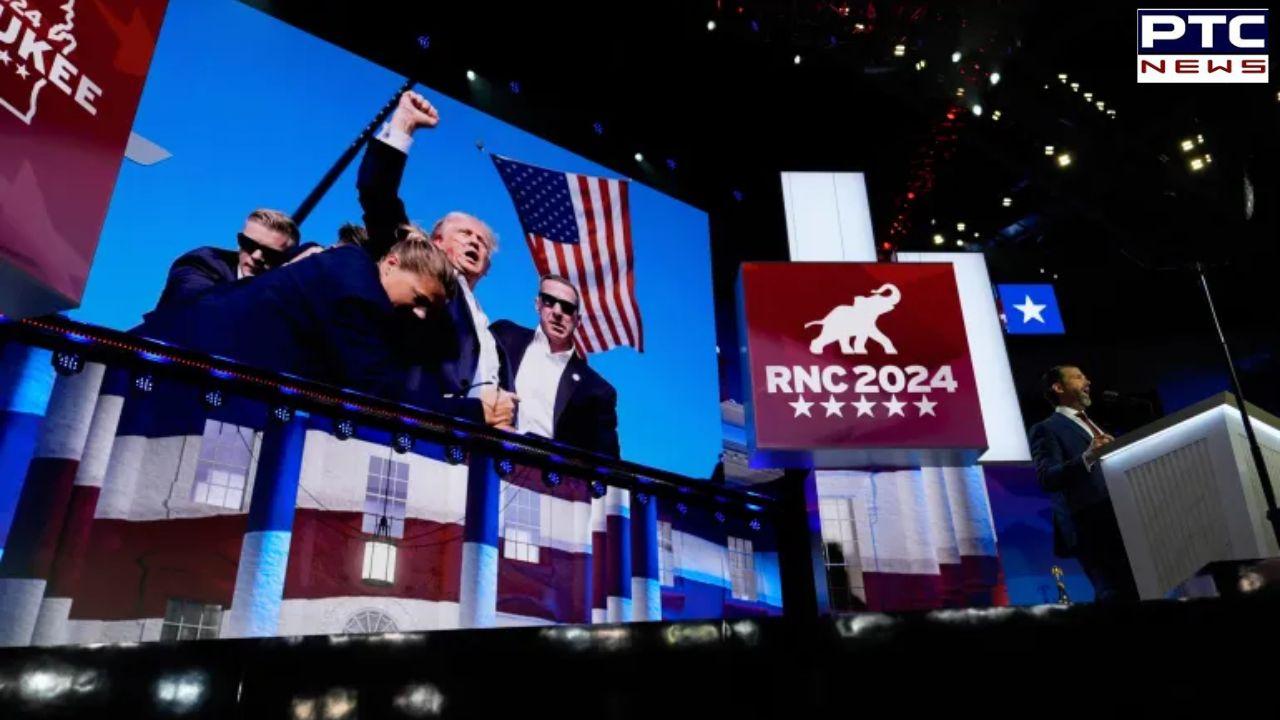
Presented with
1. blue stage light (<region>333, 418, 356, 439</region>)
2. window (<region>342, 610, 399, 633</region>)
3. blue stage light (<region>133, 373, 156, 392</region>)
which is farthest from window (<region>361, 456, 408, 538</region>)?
blue stage light (<region>133, 373, 156, 392</region>)

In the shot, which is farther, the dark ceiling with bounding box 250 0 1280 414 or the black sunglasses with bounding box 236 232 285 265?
the dark ceiling with bounding box 250 0 1280 414

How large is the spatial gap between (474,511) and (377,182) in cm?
294

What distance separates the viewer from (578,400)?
760cm

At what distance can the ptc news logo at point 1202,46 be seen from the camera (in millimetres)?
7504

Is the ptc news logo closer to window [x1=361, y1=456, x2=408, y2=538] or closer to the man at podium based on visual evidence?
the man at podium

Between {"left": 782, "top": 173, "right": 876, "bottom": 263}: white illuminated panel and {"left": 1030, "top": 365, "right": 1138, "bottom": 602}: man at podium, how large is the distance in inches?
194

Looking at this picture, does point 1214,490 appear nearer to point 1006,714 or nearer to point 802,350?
point 1006,714

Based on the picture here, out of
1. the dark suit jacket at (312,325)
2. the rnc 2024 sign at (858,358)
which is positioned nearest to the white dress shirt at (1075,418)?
the rnc 2024 sign at (858,358)

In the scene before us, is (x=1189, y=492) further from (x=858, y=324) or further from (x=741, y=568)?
(x=741, y=568)

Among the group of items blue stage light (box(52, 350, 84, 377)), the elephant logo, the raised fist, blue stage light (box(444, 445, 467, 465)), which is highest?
the raised fist

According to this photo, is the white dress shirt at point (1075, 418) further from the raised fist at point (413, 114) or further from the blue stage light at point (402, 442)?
the raised fist at point (413, 114)

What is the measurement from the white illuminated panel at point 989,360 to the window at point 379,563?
6.23m

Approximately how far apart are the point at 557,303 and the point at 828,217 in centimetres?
418

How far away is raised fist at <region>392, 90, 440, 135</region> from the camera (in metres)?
7.02
